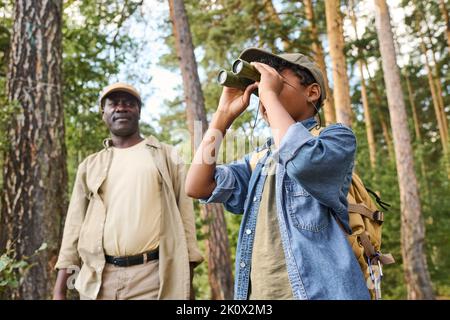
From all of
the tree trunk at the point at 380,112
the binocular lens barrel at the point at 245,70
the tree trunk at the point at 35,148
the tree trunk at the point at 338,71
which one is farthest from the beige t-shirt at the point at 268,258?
the tree trunk at the point at 380,112

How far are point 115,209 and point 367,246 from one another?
1.94 m

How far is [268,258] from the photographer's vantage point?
1.94 metres

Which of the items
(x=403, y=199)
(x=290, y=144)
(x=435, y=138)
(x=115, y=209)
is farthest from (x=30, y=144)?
(x=435, y=138)

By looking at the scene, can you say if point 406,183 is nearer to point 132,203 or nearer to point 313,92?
point 132,203

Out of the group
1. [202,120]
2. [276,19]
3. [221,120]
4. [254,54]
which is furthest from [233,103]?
[276,19]

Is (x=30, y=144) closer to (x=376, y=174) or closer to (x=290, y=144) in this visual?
(x=290, y=144)

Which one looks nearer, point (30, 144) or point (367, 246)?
point (367, 246)

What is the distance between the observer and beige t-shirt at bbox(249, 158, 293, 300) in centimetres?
188

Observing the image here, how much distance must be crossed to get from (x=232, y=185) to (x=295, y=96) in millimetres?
510

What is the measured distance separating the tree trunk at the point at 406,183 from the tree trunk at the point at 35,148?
25.1ft

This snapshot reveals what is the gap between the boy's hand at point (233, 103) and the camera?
225 centimetres

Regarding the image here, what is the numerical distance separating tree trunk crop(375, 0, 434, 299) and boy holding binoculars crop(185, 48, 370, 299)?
29.6ft

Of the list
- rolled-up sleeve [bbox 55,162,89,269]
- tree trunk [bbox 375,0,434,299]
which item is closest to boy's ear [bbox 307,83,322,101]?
rolled-up sleeve [bbox 55,162,89,269]
